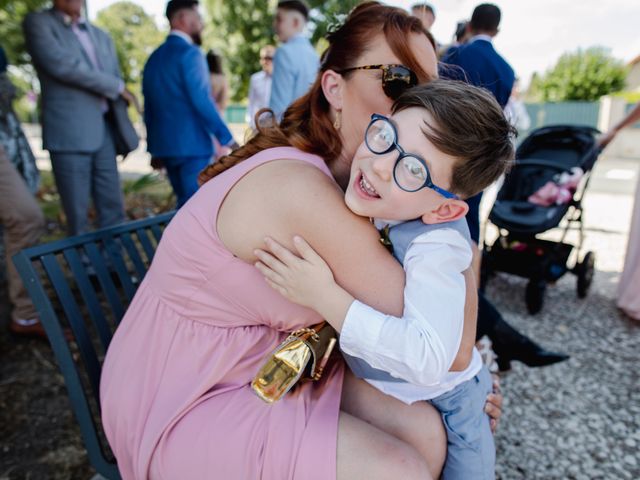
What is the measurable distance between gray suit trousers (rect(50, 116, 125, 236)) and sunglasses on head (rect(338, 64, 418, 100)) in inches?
114

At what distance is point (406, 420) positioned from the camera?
1362mm

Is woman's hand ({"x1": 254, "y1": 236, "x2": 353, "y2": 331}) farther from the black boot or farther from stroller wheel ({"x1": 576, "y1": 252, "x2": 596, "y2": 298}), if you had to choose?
stroller wheel ({"x1": 576, "y1": 252, "x2": 596, "y2": 298})

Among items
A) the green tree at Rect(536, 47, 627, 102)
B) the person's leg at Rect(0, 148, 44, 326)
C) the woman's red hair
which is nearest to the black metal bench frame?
the woman's red hair

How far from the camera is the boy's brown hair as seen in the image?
117cm

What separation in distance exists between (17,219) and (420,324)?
9.13ft

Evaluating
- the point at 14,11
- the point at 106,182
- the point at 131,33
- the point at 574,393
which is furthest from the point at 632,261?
the point at 131,33

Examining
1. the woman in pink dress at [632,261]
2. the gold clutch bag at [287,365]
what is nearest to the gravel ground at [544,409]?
the woman in pink dress at [632,261]

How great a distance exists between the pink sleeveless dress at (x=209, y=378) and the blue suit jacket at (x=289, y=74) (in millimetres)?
3110

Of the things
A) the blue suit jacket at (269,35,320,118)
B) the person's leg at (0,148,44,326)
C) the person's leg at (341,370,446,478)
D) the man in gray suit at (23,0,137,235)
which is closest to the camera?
the person's leg at (341,370,446,478)

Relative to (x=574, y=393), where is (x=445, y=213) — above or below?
above

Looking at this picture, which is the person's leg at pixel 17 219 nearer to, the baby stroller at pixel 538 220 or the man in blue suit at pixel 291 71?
Answer: the man in blue suit at pixel 291 71

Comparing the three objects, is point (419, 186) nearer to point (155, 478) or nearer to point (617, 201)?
point (155, 478)

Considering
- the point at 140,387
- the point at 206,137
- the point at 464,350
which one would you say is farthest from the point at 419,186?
the point at 206,137

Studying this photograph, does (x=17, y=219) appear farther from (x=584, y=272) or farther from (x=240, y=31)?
(x=240, y=31)
